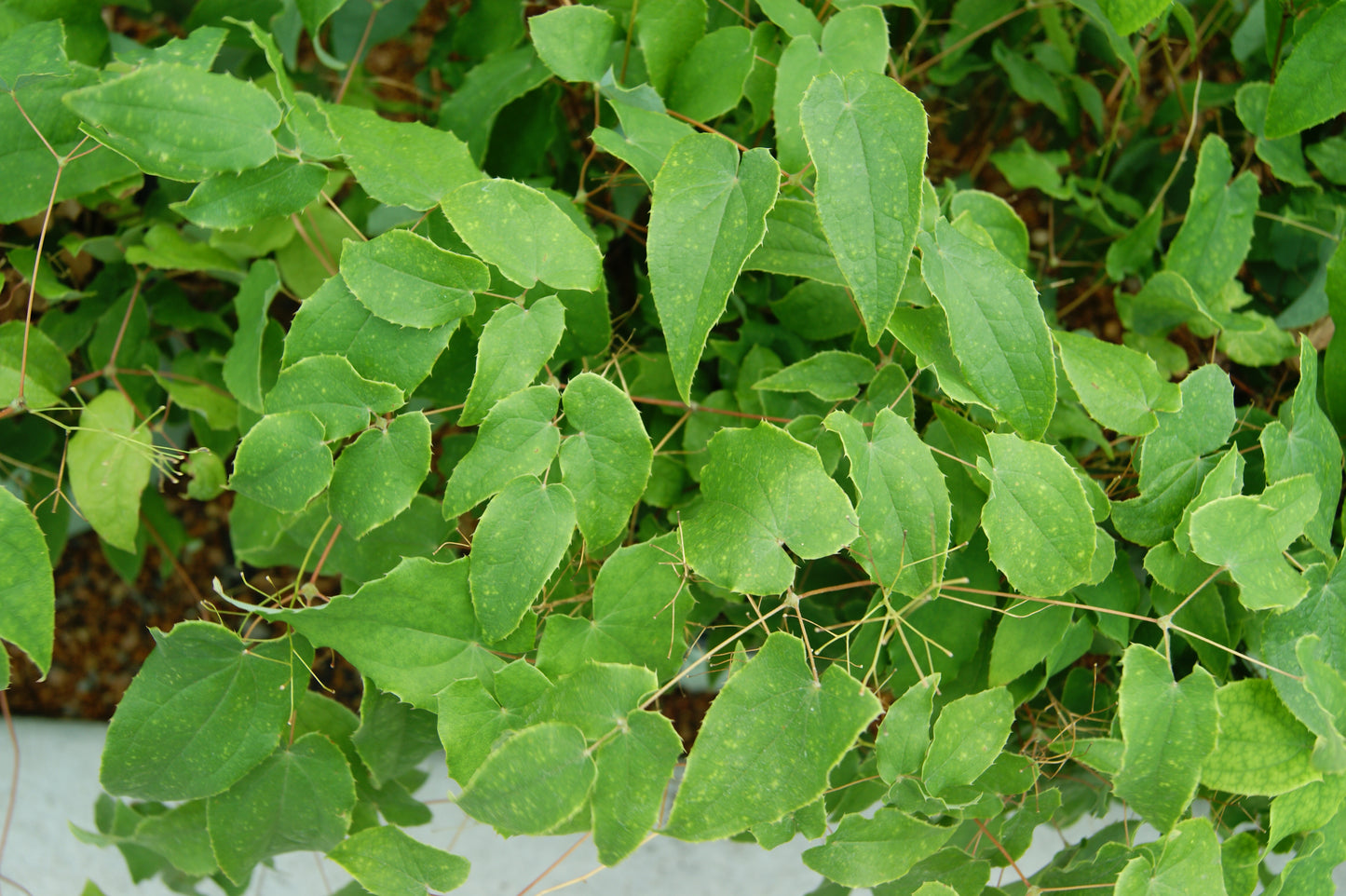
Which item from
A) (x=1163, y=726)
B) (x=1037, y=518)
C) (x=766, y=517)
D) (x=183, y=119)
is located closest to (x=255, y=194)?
(x=183, y=119)

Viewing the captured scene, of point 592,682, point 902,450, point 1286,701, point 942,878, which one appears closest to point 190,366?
point 592,682

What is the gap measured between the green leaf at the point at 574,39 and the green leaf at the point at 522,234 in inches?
4.9

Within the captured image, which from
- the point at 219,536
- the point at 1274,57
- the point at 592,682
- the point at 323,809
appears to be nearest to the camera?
the point at 592,682

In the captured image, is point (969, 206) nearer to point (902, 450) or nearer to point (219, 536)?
point (902, 450)

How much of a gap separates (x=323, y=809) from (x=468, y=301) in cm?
37

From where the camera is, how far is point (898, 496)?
0.55 meters

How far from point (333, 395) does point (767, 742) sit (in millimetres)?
342

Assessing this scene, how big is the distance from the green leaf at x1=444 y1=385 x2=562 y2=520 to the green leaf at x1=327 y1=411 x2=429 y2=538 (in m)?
0.03

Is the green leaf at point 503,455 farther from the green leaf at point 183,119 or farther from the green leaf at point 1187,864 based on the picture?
the green leaf at point 1187,864

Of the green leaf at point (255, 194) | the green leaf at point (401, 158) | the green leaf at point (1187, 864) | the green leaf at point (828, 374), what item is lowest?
the green leaf at point (1187, 864)

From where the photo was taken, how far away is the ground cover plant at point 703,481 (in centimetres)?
52

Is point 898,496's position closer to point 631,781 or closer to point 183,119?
point 631,781

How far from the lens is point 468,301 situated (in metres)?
0.56

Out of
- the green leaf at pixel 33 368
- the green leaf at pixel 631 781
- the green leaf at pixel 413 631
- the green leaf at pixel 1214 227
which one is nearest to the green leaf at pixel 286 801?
the green leaf at pixel 413 631
